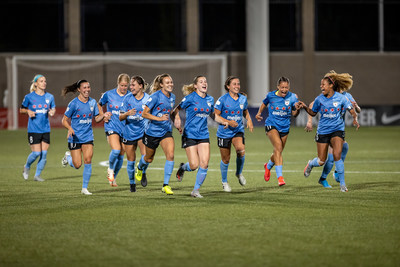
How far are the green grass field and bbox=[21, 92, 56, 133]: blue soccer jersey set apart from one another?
40.9 inches

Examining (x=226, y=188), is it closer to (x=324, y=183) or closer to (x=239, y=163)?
(x=239, y=163)

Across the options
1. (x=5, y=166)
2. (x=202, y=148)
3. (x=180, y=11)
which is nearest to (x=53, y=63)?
(x=180, y=11)

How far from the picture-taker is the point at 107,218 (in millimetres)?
8664

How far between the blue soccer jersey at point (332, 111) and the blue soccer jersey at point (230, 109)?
128 centimetres

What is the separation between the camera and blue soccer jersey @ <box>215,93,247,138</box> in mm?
11336

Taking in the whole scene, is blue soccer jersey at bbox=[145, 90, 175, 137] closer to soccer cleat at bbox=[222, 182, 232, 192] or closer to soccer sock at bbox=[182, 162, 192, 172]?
soccer sock at bbox=[182, 162, 192, 172]

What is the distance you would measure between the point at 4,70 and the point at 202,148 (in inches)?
1232

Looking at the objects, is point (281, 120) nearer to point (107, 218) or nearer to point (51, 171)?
point (107, 218)

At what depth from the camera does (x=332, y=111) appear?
1134cm

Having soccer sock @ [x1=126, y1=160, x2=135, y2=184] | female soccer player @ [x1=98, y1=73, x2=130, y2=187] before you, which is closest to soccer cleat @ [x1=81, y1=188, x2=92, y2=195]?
soccer sock @ [x1=126, y1=160, x2=135, y2=184]

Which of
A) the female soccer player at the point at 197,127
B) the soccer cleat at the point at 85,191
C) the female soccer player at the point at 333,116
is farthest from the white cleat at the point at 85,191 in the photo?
the female soccer player at the point at 333,116

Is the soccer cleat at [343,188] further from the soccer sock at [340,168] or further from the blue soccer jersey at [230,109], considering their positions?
the blue soccer jersey at [230,109]

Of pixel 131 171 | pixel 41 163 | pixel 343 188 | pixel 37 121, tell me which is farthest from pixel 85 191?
pixel 343 188

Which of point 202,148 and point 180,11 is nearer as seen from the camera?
point 202,148
